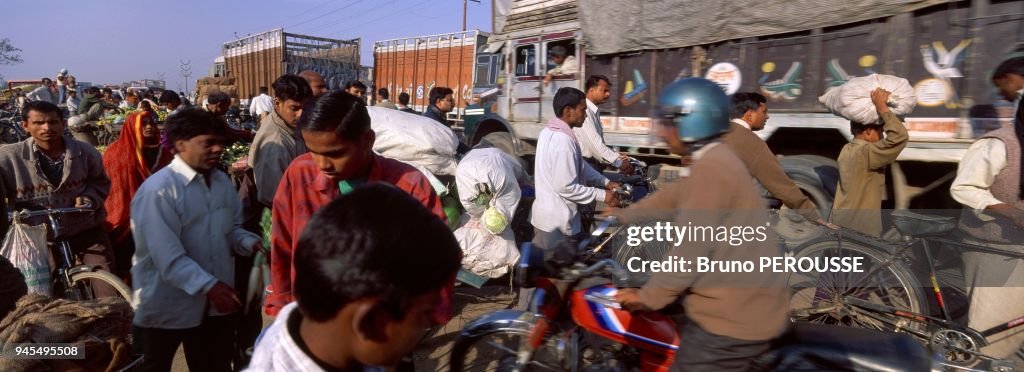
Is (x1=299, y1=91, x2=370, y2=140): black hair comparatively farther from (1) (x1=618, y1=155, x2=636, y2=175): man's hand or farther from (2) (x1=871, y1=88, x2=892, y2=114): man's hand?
(2) (x1=871, y1=88, x2=892, y2=114): man's hand

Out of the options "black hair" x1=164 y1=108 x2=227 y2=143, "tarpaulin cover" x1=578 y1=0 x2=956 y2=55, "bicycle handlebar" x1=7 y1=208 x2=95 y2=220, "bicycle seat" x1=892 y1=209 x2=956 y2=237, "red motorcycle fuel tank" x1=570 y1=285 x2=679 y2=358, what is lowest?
"red motorcycle fuel tank" x1=570 y1=285 x2=679 y2=358

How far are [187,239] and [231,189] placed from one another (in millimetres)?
297

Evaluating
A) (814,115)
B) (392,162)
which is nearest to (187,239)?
(392,162)

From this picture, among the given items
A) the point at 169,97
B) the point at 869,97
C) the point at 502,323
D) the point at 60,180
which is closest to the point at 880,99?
the point at 869,97

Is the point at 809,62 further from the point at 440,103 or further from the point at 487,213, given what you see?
the point at 440,103

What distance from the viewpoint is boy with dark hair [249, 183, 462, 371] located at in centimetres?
87

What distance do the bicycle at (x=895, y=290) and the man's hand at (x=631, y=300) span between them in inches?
73.5

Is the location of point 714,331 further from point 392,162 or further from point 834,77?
point 834,77

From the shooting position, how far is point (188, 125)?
2.17 metres

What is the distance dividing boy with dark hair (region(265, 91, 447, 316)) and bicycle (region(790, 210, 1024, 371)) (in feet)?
9.02

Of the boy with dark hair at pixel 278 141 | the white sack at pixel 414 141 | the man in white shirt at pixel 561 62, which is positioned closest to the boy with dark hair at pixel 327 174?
the boy with dark hair at pixel 278 141

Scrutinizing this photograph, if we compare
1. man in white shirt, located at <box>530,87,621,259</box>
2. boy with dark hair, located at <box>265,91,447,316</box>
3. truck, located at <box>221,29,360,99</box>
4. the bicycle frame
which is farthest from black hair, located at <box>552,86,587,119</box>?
truck, located at <box>221,29,360,99</box>

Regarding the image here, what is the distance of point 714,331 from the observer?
1987 millimetres

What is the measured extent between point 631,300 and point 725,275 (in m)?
0.39
